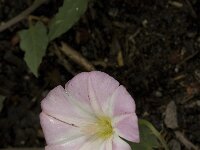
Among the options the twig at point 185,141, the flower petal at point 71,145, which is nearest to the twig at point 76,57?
the twig at point 185,141

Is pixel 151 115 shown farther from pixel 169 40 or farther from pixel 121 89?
pixel 121 89

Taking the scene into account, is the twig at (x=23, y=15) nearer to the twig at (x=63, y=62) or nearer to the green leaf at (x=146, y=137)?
the twig at (x=63, y=62)

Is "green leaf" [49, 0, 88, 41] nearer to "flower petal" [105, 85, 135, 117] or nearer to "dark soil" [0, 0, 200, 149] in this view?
"dark soil" [0, 0, 200, 149]

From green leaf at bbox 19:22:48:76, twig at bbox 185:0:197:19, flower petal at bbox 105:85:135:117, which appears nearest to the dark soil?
twig at bbox 185:0:197:19

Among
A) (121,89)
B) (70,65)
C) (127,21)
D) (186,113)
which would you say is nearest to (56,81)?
(70,65)

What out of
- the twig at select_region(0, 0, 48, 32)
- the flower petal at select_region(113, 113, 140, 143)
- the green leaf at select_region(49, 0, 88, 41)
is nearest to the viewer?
the flower petal at select_region(113, 113, 140, 143)

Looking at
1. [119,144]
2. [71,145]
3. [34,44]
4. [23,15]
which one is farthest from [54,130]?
[23,15]

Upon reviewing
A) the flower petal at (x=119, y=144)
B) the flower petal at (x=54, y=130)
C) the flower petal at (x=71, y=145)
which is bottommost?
the flower petal at (x=71, y=145)
